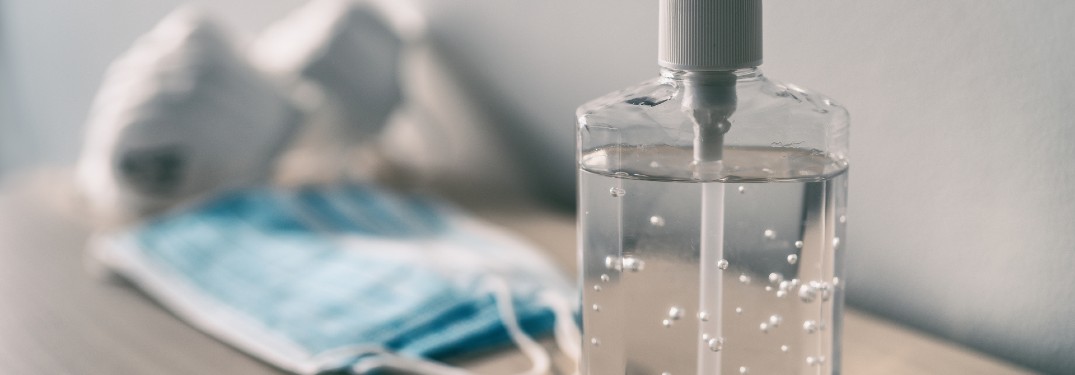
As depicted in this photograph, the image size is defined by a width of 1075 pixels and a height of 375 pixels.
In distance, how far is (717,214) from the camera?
46 centimetres

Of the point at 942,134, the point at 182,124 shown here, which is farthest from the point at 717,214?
the point at 182,124

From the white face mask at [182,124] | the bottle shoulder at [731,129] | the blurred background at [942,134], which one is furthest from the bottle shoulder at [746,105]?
the white face mask at [182,124]

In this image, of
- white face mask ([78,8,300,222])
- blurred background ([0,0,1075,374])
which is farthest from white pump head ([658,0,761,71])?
white face mask ([78,8,300,222])

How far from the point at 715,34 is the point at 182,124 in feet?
1.85

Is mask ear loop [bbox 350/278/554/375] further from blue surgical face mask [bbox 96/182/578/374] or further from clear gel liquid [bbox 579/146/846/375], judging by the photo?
clear gel liquid [bbox 579/146/846/375]

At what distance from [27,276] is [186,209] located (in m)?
0.13

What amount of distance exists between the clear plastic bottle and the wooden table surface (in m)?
0.11

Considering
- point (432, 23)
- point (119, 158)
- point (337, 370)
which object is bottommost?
point (337, 370)

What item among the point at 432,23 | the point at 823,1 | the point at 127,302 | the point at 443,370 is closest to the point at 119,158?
the point at 127,302

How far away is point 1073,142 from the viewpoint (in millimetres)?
489

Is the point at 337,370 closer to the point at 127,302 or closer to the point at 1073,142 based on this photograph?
the point at 127,302

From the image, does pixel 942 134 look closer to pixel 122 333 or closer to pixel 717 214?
pixel 717 214

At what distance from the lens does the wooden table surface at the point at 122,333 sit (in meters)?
0.57

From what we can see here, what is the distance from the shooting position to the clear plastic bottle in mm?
454
